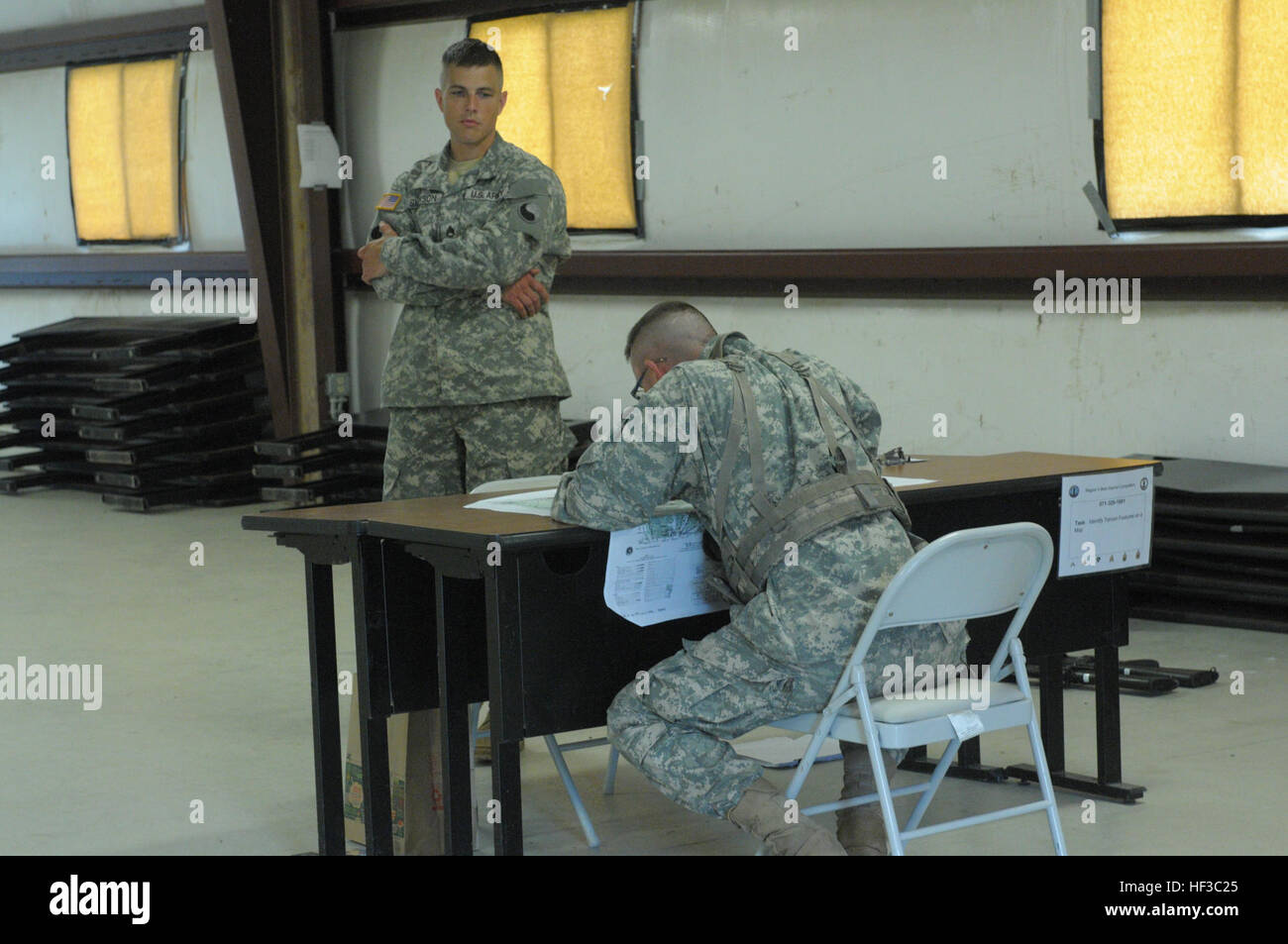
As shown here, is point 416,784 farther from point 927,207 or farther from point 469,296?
point 927,207

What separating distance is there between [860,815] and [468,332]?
1.91 meters

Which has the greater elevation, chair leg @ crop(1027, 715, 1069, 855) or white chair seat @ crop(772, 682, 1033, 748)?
white chair seat @ crop(772, 682, 1033, 748)

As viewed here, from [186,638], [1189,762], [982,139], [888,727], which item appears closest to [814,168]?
[982,139]

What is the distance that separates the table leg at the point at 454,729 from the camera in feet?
11.1

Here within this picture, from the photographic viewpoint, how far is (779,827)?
326 cm

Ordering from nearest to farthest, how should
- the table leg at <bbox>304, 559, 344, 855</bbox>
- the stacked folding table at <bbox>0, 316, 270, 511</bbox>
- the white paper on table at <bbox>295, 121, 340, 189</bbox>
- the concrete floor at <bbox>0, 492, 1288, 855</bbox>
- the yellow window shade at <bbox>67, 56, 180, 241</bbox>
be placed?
the table leg at <bbox>304, 559, 344, 855</bbox> → the concrete floor at <bbox>0, 492, 1288, 855</bbox> → the white paper on table at <bbox>295, 121, 340, 189</bbox> → the stacked folding table at <bbox>0, 316, 270, 511</bbox> → the yellow window shade at <bbox>67, 56, 180, 241</bbox>

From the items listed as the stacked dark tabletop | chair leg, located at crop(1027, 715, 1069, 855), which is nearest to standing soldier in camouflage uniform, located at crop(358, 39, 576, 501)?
chair leg, located at crop(1027, 715, 1069, 855)

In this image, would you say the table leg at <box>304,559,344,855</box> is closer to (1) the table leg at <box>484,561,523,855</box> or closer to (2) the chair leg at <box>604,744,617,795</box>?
(1) the table leg at <box>484,561,523,855</box>

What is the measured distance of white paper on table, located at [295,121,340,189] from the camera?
32.0ft

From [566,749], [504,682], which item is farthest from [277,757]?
[504,682]

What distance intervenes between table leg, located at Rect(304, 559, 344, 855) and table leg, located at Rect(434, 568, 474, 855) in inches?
14.8

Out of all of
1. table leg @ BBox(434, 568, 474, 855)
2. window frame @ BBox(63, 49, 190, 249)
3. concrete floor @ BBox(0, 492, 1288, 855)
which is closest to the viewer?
table leg @ BBox(434, 568, 474, 855)

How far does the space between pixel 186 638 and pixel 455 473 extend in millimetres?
2125

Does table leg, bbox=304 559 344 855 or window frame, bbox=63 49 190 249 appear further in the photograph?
window frame, bbox=63 49 190 249
